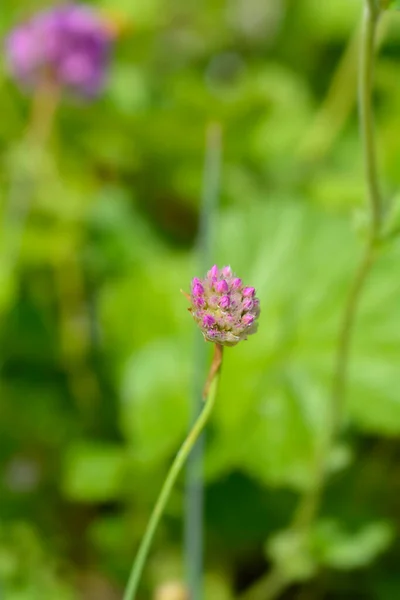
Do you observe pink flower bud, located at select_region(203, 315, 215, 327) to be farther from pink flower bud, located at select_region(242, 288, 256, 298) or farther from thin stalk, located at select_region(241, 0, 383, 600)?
thin stalk, located at select_region(241, 0, 383, 600)

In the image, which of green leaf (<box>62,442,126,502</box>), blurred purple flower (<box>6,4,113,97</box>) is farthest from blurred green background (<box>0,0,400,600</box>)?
blurred purple flower (<box>6,4,113,97</box>)

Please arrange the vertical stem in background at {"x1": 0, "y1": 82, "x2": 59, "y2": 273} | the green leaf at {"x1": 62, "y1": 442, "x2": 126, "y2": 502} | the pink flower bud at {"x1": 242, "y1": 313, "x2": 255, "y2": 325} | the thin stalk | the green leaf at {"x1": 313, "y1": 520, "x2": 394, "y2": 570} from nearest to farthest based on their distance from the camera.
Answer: the pink flower bud at {"x1": 242, "y1": 313, "x2": 255, "y2": 325} → the thin stalk → the green leaf at {"x1": 313, "y1": 520, "x2": 394, "y2": 570} → the green leaf at {"x1": 62, "y1": 442, "x2": 126, "y2": 502} → the vertical stem in background at {"x1": 0, "y1": 82, "x2": 59, "y2": 273}

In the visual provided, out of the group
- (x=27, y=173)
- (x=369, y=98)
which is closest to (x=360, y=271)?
(x=369, y=98)

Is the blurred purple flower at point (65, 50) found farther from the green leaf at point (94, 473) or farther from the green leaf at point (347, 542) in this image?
the green leaf at point (347, 542)

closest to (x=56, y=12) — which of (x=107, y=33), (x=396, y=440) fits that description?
(x=107, y=33)

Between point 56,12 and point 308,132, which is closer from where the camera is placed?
point 56,12

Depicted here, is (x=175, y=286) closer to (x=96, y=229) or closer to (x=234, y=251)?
(x=234, y=251)
